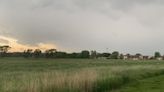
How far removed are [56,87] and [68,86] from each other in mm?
917

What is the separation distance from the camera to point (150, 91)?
2498 cm

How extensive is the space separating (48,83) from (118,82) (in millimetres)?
8678

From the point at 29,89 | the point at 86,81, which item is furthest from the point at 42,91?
the point at 86,81

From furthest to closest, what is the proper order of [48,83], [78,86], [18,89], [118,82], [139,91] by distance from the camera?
1. [118,82]
2. [139,91]
3. [78,86]
4. [48,83]
5. [18,89]

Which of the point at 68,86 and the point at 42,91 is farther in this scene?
the point at 68,86

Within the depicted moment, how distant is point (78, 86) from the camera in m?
22.2

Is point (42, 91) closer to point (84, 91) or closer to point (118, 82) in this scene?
point (84, 91)

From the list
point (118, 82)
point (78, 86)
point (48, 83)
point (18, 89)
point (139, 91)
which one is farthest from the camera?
point (118, 82)

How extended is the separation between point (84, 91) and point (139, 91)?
433 cm

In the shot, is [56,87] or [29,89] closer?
[29,89]

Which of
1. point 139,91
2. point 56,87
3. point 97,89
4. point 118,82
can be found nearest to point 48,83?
point 56,87

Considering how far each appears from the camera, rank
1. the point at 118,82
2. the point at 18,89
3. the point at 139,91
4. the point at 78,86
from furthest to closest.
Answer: the point at 118,82
the point at 139,91
the point at 78,86
the point at 18,89

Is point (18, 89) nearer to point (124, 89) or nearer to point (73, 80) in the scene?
point (73, 80)

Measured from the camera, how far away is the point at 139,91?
25.0 metres
